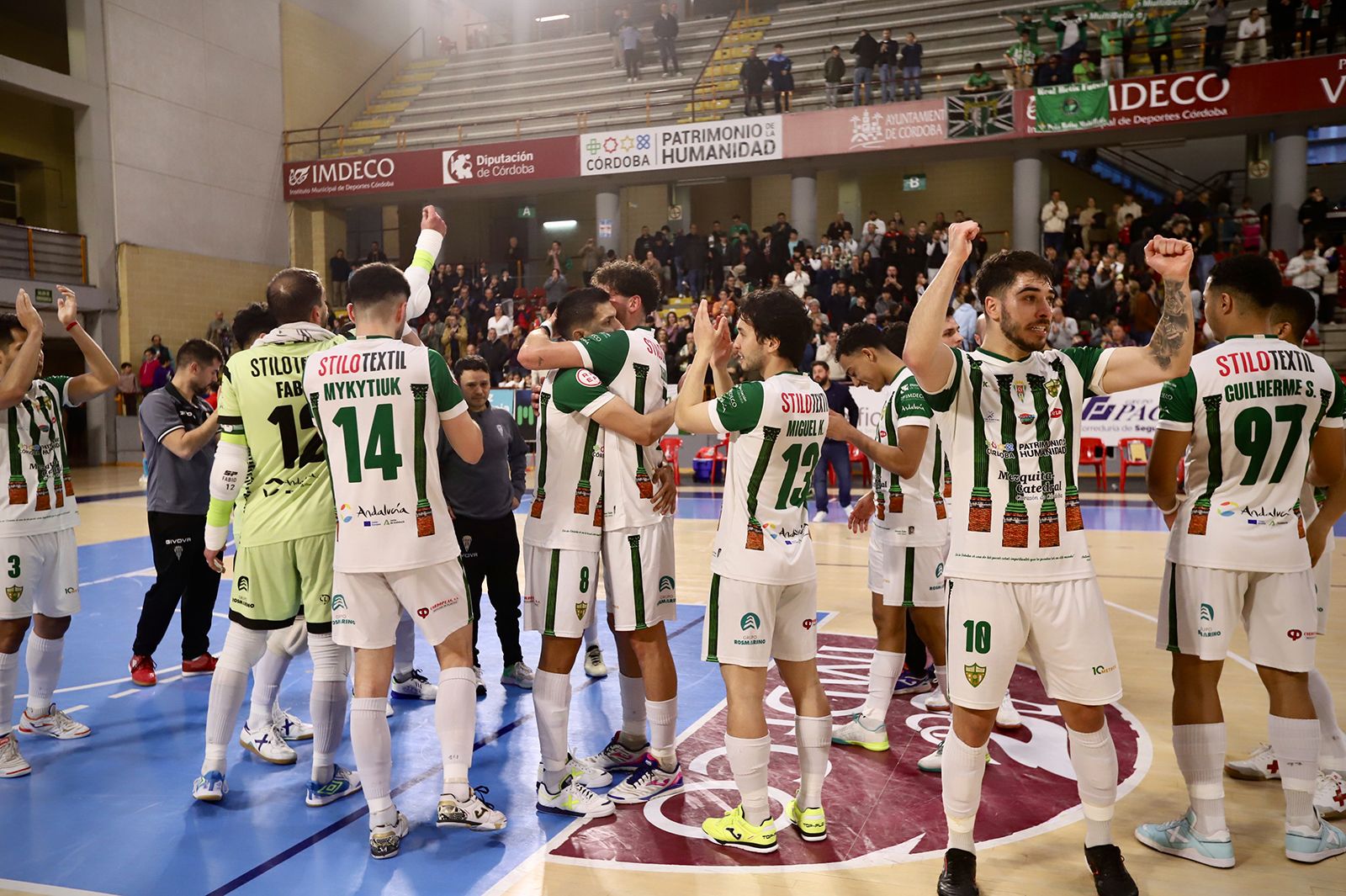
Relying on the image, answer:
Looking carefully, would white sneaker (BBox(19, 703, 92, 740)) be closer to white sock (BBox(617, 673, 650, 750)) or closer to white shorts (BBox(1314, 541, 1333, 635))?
white sock (BBox(617, 673, 650, 750))

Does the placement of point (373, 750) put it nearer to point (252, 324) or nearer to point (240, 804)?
point (240, 804)

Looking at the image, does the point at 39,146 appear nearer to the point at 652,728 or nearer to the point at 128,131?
the point at 128,131

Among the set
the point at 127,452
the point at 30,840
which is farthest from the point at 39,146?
the point at 30,840

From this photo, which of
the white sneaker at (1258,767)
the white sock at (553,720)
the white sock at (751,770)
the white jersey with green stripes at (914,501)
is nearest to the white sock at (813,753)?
the white sock at (751,770)

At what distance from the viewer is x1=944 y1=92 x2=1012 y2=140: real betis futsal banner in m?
19.9

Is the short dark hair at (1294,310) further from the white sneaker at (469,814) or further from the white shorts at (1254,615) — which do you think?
the white sneaker at (469,814)

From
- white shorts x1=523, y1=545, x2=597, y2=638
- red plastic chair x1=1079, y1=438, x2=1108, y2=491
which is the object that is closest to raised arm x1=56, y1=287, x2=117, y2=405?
white shorts x1=523, y1=545, x2=597, y2=638

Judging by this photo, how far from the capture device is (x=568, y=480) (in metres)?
4.40

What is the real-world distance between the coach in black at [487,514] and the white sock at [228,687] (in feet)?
5.68

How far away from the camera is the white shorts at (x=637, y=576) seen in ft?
14.3

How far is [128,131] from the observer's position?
23.1m

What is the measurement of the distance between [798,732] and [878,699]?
3.98ft

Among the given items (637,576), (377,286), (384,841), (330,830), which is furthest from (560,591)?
(377,286)

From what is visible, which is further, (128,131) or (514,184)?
(514,184)
